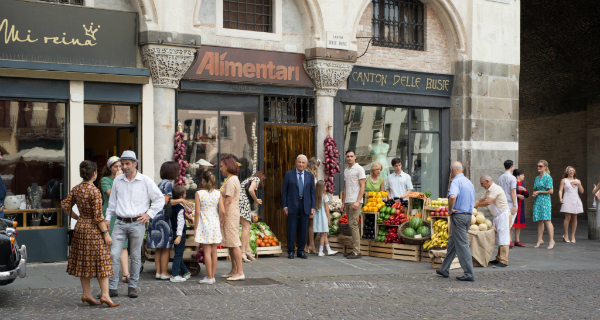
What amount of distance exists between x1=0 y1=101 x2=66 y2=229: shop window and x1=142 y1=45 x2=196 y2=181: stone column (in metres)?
1.61

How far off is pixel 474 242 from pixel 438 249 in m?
0.62

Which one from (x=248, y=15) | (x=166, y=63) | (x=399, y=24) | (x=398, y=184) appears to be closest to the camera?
(x=166, y=63)

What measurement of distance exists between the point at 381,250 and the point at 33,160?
638cm

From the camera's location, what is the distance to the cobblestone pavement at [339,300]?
7691mm

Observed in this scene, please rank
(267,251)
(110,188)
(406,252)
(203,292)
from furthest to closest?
(267,251) < (406,252) < (110,188) < (203,292)

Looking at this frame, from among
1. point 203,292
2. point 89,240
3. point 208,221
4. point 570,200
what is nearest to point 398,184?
point 570,200

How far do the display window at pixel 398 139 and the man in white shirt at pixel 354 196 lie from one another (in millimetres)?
2279

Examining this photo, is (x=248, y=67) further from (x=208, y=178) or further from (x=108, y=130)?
(x=208, y=178)

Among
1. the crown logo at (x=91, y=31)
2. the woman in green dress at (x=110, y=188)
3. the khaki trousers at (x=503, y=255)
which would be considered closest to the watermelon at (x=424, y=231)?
the khaki trousers at (x=503, y=255)

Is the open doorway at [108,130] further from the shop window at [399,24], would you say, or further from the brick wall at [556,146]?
the brick wall at [556,146]

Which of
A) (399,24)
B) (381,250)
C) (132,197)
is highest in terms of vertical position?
(399,24)

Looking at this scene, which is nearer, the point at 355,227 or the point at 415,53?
the point at 355,227

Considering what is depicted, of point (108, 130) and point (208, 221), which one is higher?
point (108, 130)

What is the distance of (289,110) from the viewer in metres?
14.2
